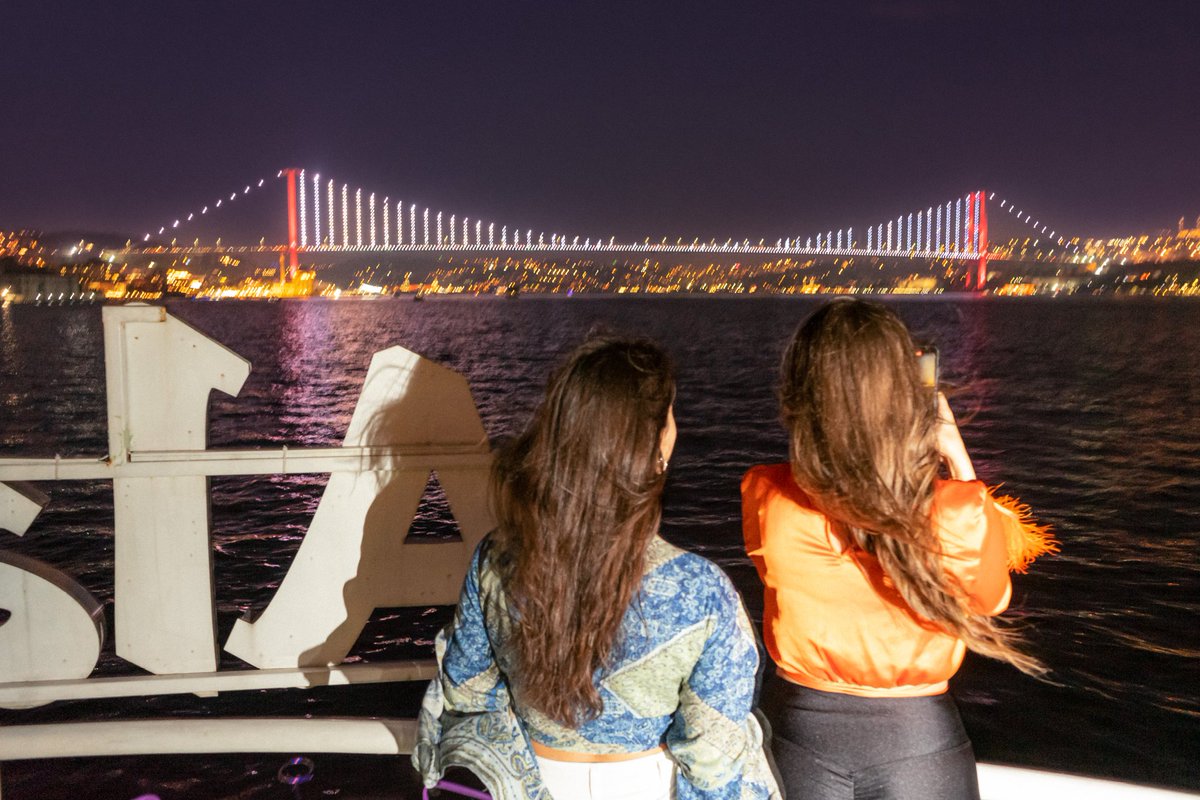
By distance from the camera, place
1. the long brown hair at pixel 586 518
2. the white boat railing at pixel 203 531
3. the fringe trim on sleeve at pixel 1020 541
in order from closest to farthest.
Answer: the long brown hair at pixel 586 518
the fringe trim on sleeve at pixel 1020 541
the white boat railing at pixel 203 531

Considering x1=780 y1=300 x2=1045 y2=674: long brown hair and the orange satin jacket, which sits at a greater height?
x1=780 y1=300 x2=1045 y2=674: long brown hair

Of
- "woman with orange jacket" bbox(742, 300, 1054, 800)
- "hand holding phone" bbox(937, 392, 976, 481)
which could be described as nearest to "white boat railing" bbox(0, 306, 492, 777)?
"woman with orange jacket" bbox(742, 300, 1054, 800)

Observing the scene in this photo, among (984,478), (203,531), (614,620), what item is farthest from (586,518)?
(984,478)

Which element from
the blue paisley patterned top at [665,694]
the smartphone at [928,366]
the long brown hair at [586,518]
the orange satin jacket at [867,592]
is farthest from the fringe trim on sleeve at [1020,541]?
the long brown hair at [586,518]

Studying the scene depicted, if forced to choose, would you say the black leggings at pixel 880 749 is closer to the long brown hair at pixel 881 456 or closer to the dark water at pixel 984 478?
the long brown hair at pixel 881 456

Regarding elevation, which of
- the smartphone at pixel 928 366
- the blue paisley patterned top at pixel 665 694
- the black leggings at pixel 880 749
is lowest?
the black leggings at pixel 880 749

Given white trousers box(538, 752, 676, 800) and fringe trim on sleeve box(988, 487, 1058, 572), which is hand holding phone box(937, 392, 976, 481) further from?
white trousers box(538, 752, 676, 800)

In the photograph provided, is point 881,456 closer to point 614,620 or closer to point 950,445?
point 950,445

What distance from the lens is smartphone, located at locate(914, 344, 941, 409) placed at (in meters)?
1.32

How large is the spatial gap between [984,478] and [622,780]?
52.5 ft

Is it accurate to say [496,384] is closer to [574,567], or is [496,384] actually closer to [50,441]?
[50,441]

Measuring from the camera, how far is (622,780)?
4.09ft

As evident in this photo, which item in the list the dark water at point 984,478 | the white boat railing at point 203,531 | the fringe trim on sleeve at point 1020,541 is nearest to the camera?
the fringe trim on sleeve at point 1020,541

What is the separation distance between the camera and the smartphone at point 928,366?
1.32 metres
